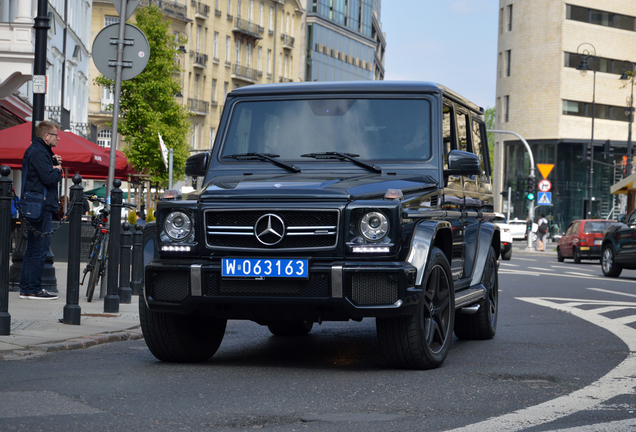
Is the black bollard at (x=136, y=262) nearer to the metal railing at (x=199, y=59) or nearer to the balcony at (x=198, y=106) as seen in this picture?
the balcony at (x=198, y=106)

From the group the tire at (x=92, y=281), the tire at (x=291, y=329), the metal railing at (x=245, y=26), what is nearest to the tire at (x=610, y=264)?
the tire at (x=92, y=281)

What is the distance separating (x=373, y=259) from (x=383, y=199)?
0.43 meters

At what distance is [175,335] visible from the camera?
7.49m

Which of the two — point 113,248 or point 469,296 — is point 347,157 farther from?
→ point 113,248

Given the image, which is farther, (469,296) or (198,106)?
(198,106)

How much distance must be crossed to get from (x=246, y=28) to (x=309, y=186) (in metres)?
82.1

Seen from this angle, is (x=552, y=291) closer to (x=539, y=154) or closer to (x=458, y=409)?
(x=458, y=409)

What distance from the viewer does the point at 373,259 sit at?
6.90 metres

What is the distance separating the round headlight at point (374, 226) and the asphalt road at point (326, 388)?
36.6 inches

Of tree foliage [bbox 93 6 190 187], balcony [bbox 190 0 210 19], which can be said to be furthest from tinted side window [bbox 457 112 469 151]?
balcony [bbox 190 0 210 19]

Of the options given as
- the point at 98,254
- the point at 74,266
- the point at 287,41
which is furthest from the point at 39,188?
the point at 287,41

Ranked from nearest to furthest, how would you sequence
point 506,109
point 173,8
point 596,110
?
1. point 596,110
2. point 173,8
3. point 506,109

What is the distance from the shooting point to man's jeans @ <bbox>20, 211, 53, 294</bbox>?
39.6 ft

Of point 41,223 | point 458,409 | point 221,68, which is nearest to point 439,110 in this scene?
point 458,409
